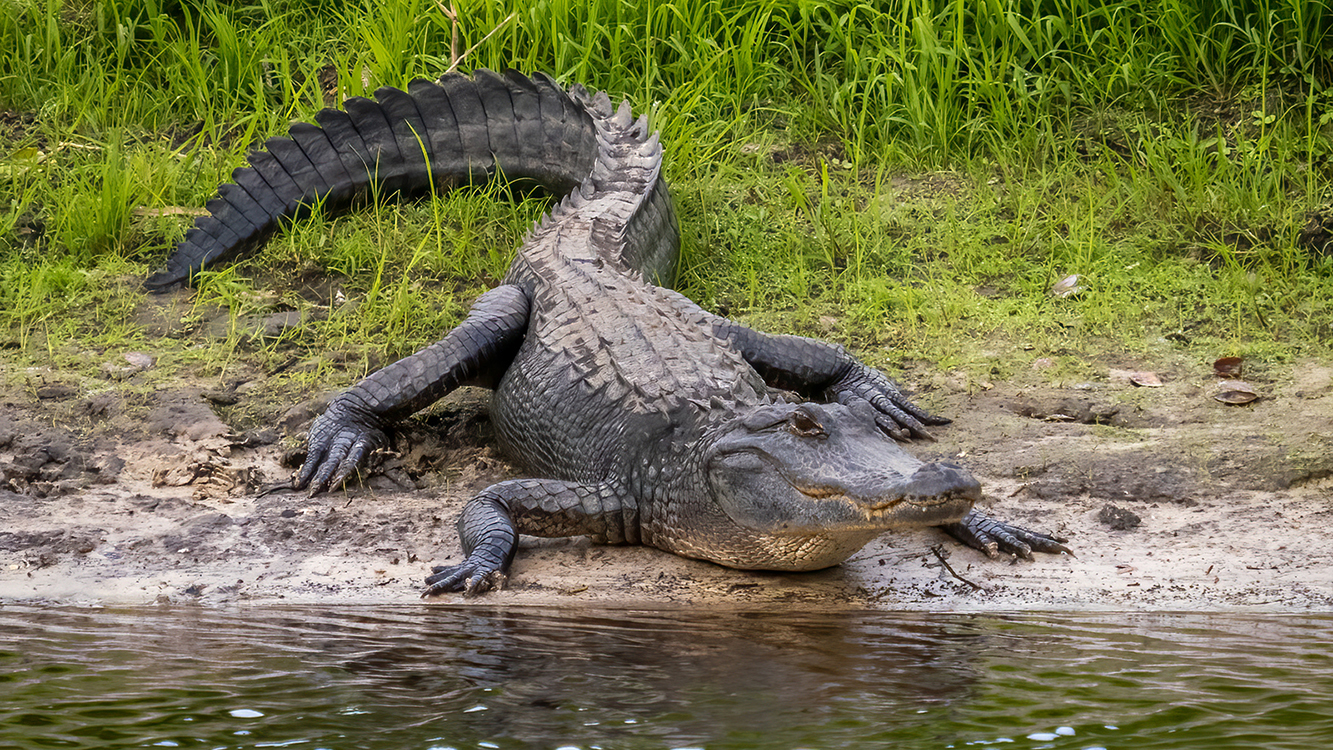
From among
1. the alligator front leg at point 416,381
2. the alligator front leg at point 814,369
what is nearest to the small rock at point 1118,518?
the alligator front leg at point 814,369

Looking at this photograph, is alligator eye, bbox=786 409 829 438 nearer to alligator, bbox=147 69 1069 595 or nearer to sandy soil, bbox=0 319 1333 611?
alligator, bbox=147 69 1069 595

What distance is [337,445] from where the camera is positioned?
3.87 metres

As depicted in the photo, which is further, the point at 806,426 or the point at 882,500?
the point at 806,426

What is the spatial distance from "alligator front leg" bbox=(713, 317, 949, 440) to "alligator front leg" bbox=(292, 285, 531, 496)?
29.9 inches

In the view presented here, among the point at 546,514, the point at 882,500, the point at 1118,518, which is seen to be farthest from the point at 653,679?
the point at 1118,518

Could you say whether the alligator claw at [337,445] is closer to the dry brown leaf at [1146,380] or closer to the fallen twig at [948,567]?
the fallen twig at [948,567]

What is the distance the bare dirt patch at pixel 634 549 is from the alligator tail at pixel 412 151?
1.07 meters

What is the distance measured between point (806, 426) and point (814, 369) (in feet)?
4.89

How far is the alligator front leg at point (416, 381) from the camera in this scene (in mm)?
3926

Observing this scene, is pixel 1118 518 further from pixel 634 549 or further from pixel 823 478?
pixel 634 549

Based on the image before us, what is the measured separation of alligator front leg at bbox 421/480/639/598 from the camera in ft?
10.5

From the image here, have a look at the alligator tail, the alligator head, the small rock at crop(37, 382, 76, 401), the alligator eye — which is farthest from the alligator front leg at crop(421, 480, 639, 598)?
the alligator tail

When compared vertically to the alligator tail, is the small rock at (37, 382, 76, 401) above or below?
below

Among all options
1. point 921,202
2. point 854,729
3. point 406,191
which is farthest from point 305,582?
point 921,202
